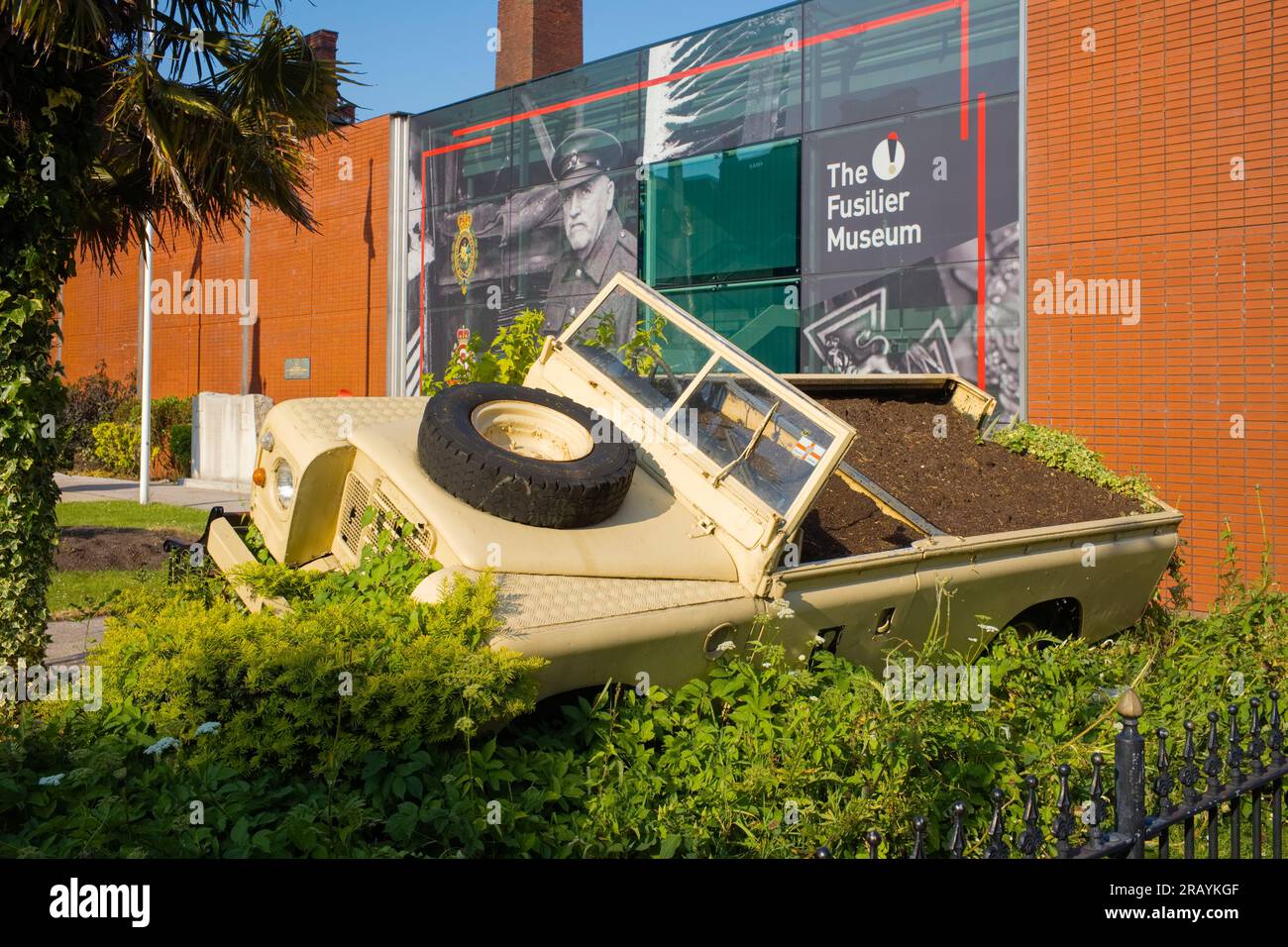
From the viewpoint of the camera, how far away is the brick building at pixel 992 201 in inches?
392

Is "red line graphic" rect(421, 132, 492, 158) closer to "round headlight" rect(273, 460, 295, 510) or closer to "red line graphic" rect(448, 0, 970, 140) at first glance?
"red line graphic" rect(448, 0, 970, 140)

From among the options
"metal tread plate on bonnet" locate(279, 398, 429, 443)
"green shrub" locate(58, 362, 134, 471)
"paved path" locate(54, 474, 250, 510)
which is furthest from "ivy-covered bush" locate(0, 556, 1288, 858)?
"green shrub" locate(58, 362, 134, 471)

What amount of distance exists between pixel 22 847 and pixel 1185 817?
350cm

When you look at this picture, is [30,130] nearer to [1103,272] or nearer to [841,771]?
[841,771]

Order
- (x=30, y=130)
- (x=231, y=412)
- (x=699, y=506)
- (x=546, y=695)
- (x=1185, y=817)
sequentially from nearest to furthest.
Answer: (x=1185, y=817), (x=546, y=695), (x=699, y=506), (x=30, y=130), (x=231, y=412)

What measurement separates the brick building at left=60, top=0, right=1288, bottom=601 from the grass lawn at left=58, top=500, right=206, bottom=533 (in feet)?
17.4

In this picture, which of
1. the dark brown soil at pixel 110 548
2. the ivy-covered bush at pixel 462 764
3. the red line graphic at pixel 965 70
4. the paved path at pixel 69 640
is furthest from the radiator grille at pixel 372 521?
the red line graphic at pixel 965 70

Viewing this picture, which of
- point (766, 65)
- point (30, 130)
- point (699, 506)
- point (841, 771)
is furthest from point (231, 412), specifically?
point (841, 771)

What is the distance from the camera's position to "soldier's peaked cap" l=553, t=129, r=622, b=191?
15.3 metres

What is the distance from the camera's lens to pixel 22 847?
113 inches

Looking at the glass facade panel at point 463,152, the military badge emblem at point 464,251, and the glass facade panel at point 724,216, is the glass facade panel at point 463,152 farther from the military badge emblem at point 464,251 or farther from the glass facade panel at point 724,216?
the glass facade panel at point 724,216

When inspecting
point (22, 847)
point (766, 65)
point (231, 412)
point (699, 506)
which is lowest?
point (22, 847)

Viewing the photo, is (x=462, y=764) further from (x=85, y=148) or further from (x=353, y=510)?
(x=85, y=148)

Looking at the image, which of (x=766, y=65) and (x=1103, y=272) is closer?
(x=1103, y=272)
